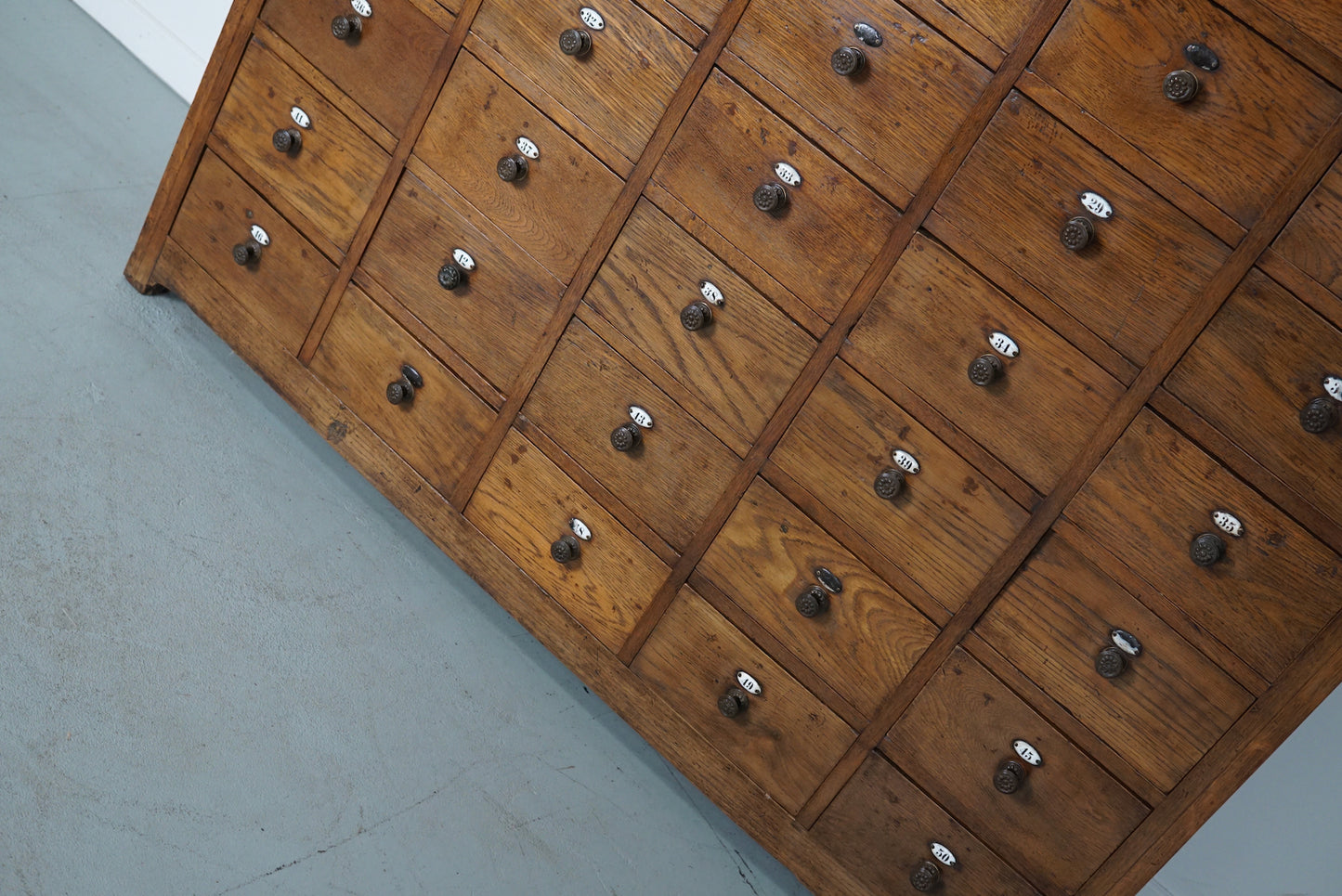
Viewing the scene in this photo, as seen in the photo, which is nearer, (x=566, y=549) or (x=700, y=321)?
(x=700, y=321)

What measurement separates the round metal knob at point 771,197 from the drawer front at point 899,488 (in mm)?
348

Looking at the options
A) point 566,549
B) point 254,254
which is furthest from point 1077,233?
point 254,254

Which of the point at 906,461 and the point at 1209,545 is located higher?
the point at 1209,545

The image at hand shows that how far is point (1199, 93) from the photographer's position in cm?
204

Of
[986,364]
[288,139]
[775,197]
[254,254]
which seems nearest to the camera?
[986,364]

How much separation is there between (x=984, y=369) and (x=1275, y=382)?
1.65 ft

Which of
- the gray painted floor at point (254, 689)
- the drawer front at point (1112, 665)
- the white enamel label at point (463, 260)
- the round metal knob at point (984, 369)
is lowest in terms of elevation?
the gray painted floor at point (254, 689)

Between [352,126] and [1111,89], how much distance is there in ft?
5.74

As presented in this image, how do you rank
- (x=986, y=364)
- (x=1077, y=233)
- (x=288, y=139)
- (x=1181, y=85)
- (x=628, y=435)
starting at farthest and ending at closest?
(x=288, y=139) → (x=628, y=435) → (x=986, y=364) → (x=1077, y=233) → (x=1181, y=85)

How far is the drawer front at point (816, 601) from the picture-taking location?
248 cm

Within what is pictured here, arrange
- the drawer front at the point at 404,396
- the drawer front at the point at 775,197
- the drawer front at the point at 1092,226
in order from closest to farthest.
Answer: the drawer front at the point at 1092,226
the drawer front at the point at 775,197
the drawer front at the point at 404,396

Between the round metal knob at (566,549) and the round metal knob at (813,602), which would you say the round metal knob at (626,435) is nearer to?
the round metal knob at (566,549)

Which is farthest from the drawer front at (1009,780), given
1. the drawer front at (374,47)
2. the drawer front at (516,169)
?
the drawer front at (374,47)

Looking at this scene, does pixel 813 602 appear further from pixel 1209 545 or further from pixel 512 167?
pixel 512 167
